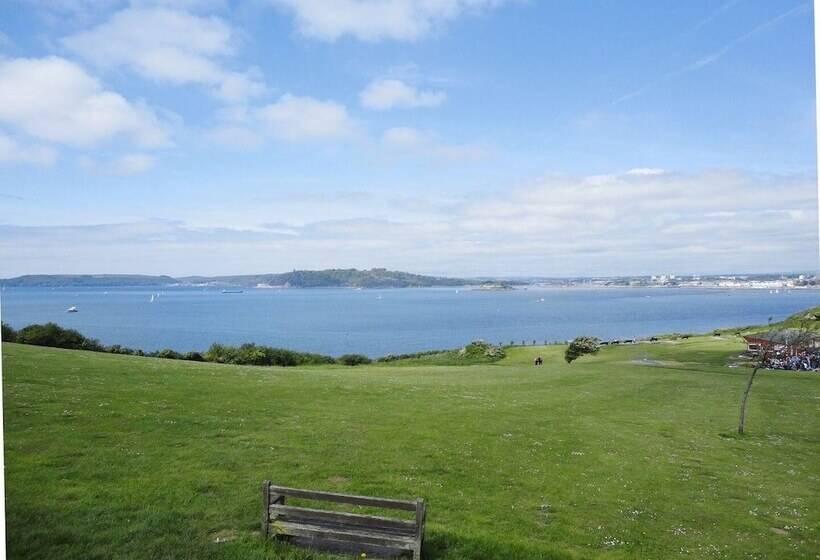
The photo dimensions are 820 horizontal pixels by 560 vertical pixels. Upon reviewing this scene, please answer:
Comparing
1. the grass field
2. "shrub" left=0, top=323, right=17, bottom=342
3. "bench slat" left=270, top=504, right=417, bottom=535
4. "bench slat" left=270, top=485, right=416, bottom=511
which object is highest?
"shrub" left=0, top=323, right=17, bottom=342

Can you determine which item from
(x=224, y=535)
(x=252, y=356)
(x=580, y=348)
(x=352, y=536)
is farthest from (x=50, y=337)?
(x=580, y=348)

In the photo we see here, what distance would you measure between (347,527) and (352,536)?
14cm

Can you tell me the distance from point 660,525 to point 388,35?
9657mm

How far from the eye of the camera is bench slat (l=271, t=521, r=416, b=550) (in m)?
5.98

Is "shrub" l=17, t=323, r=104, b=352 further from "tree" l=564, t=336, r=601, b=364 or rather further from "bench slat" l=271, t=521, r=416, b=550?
"tree" l=564, t=336, r=601, b=364

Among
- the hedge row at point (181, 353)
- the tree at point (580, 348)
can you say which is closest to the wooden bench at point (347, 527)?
the hedge row at point (181, 353)

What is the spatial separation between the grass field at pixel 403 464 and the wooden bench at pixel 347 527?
0.80 ft

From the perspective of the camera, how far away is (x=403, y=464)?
10000 mm

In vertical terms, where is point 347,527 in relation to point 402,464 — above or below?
above

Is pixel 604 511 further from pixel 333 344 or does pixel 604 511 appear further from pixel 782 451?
pixel 333 344

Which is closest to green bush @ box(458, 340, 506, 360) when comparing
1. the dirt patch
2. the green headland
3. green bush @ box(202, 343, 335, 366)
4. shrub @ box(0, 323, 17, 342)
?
green bush @ box(202, 343, 335, 366)

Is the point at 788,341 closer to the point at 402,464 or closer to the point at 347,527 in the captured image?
the point at 402,464

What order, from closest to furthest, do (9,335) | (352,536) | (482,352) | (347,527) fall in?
(352,536)
(347,527)
(9,335)
(482,352)

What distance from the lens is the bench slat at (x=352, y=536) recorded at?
598 centimetres
